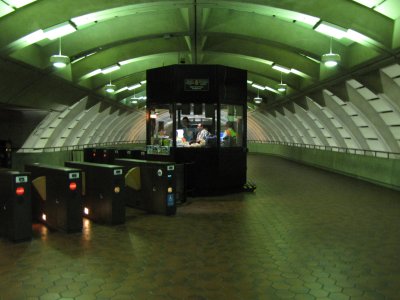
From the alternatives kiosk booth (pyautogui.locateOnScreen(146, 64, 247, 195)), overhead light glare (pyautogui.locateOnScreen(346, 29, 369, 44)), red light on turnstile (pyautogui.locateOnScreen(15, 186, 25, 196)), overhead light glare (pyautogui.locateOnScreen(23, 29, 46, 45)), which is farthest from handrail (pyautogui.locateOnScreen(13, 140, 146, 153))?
overhead light glare (pyautogui.locateOnScreen(346, 29, 369, 44))

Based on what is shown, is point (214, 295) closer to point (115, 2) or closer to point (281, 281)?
point (281, 281)

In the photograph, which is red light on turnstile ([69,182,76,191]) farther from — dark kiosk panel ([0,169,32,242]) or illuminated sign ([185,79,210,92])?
illuminated sign ([185,79,210,92])

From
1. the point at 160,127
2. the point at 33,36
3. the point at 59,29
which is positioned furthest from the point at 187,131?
the point at 33,36

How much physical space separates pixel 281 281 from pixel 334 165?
15410 millimetres

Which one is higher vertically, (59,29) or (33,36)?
(59,29)

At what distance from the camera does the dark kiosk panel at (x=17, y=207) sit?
6.78m

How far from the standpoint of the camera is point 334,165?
768 inches

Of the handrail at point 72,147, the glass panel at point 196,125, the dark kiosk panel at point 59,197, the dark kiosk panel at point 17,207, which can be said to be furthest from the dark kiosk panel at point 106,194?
the handrail at point 72,147

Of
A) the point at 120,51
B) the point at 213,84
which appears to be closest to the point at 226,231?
the point at 213,84

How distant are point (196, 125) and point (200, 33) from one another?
2870 mm

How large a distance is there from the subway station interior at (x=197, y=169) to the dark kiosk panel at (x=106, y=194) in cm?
3

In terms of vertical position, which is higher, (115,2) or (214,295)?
(115,2)

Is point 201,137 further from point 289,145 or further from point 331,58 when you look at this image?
point 289,145

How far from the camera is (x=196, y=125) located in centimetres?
1230
